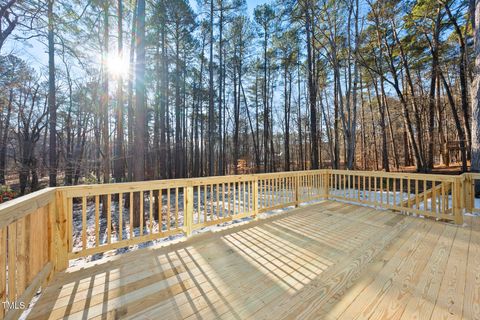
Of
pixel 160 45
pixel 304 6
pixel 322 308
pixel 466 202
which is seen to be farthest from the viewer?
pixel 160 45

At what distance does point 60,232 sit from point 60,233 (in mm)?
10

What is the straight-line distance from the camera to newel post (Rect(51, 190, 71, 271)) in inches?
73.1

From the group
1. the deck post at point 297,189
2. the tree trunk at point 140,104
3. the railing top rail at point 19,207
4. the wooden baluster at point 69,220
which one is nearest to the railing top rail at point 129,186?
the wooden baluster at point 69,220

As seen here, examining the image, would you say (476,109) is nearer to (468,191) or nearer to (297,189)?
(468,191)

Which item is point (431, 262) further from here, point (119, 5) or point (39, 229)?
point (119, 5)

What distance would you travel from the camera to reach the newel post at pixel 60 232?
1856mm

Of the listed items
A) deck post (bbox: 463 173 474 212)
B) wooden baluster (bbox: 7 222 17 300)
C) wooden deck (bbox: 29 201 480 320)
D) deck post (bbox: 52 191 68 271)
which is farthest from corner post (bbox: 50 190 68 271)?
deck post (bbox: 463 173 474 212)

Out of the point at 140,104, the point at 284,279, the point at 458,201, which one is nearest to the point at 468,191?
the point at 458,201

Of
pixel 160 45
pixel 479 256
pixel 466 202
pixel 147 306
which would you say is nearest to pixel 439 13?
pixel 466 202

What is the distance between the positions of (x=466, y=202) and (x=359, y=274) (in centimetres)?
369

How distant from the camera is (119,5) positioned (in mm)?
5977

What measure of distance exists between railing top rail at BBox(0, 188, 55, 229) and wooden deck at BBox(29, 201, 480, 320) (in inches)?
28.8

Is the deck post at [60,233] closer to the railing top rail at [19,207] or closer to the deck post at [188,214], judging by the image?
the railing top rail at [19,207]

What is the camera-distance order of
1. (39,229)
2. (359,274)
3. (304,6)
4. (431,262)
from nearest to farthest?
(39,229)
(359,274)
(431,262)
(304,6)
